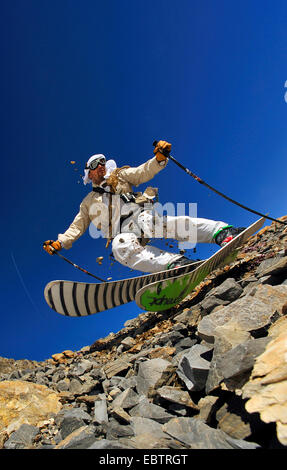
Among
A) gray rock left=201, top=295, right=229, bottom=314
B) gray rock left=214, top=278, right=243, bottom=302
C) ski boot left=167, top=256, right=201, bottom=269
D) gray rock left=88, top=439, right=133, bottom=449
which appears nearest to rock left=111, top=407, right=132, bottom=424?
gray rock left=88, top=439, right=133, bottom=449

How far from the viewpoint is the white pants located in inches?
234

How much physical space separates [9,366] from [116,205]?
7743 millimetres

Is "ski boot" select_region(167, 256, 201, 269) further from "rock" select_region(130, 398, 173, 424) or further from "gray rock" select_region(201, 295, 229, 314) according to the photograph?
"rock" select_region(130, 398, 173, 424)

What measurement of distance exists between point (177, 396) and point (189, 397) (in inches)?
4.2

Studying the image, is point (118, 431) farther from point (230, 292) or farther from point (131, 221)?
point (131, 221)

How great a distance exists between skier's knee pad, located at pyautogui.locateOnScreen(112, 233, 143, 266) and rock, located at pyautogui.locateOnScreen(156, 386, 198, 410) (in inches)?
155

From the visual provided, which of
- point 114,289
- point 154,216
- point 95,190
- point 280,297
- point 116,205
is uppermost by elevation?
point 95,190

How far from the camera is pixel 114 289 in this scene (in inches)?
282

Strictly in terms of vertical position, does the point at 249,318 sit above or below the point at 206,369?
above

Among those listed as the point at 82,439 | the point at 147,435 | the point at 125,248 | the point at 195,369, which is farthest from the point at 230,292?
the point at 82,439

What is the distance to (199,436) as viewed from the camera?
146 cm
